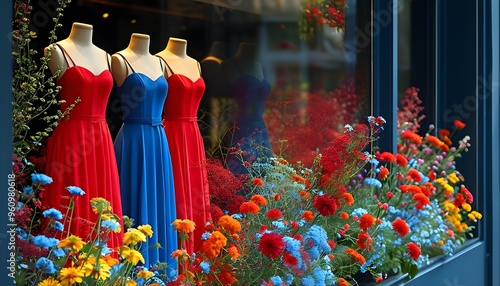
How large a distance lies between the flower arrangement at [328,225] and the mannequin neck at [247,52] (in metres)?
0.49

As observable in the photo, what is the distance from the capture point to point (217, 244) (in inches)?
84.3

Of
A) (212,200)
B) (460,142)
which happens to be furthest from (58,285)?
(460,142)

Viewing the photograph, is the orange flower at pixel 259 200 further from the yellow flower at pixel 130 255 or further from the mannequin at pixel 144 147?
the yellow flower at pixel 130 255

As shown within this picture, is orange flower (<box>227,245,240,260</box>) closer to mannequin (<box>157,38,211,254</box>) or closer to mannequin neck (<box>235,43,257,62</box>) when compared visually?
mannequin (<box>157,38,211,254</box>)

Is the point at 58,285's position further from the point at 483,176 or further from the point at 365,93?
the point at 483,176

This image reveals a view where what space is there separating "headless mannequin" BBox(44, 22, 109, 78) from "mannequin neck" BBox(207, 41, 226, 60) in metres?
0.70

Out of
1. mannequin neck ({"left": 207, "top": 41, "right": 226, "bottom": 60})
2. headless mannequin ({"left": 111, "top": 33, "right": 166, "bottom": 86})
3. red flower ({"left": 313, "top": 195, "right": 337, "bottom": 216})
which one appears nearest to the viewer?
red flower ({"left": 313, "top": 195, "right": 337, "bottom": 216})

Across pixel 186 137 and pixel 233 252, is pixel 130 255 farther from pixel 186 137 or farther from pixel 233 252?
pixel 186 137

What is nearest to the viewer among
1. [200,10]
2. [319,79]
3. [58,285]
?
[58,285]

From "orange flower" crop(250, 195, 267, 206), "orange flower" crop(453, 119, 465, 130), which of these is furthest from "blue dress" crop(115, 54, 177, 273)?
"orange flower" crop(453, 119, 465, 130)

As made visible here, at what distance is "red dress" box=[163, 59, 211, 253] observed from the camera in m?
2.94

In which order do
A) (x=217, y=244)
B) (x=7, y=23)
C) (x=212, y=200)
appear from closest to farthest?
(x=7, y=23)
(x=217, y=244)
(x=212, y=200)

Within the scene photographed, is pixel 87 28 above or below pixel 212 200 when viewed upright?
above

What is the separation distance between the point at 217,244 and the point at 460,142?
3006 mm
